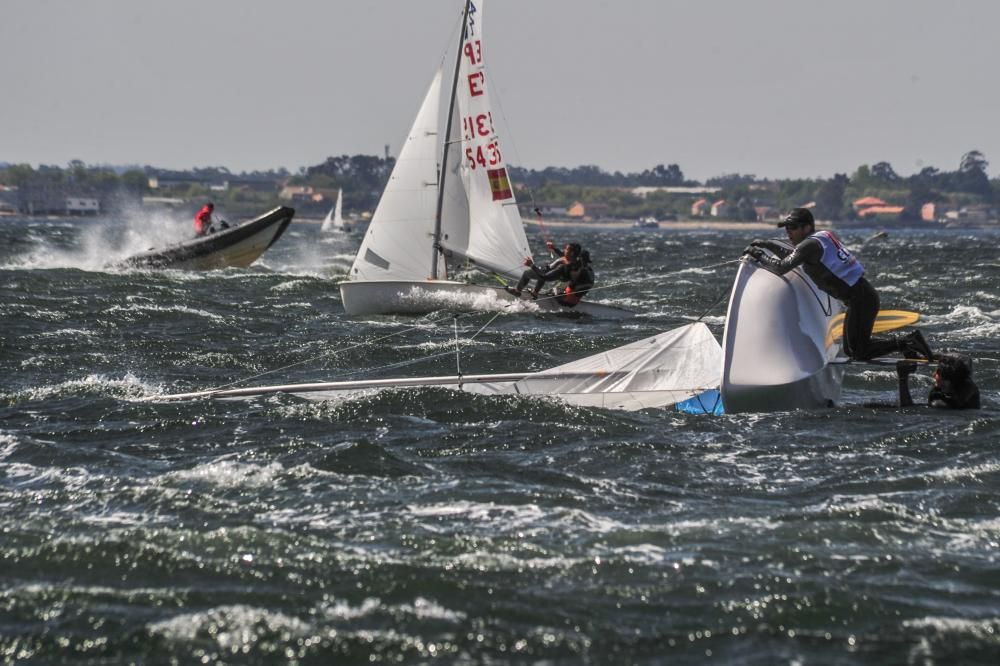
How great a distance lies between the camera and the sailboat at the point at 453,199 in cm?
2186

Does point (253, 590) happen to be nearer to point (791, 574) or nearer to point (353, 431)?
point (791, 574)

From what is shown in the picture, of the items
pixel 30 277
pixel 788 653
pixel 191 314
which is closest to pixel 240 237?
pixel 30 277

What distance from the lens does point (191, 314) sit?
774 inches

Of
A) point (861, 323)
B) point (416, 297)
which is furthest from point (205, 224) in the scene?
point (861, 323)

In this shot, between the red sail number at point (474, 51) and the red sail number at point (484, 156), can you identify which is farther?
the red sail number at point (474, 51)

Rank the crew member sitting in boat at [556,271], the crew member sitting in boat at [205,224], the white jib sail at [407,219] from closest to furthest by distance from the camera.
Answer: the crew member sitting in boat at [556,271] → the white jib sail at [407,219] → the crew member sitting in boat at [205,224]

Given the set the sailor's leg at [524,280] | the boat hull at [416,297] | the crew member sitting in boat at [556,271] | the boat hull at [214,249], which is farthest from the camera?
the boat hull at [214,249]

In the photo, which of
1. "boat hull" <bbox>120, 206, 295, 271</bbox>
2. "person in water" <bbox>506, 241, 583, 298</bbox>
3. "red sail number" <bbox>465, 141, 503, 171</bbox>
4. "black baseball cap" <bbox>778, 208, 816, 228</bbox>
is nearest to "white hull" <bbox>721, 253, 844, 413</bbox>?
"black baseball cap" <bbox>778, 208, 816, 228</bbox>

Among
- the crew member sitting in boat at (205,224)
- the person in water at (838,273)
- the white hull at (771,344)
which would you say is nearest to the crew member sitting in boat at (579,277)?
the person in water at (838,273)

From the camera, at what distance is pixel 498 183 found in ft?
74.4

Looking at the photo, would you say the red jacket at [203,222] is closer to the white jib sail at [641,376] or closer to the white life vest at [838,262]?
the white jib sail at [641,376]

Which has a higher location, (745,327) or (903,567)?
(745,327)

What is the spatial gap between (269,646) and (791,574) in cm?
251

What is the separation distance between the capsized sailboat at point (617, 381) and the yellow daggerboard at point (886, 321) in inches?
37.7
